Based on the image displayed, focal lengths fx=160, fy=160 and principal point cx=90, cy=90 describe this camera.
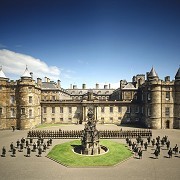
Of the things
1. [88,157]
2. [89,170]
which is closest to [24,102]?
[88,157]

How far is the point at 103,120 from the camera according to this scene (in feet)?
157

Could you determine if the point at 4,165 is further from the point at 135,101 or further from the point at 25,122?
the point at 135,101

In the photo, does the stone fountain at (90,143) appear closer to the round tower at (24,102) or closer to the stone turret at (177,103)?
the round tower at (24,102)

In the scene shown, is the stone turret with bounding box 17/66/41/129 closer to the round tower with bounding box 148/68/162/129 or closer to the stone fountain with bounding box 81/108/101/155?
the stone fountain with bounding box 81/108/101/155

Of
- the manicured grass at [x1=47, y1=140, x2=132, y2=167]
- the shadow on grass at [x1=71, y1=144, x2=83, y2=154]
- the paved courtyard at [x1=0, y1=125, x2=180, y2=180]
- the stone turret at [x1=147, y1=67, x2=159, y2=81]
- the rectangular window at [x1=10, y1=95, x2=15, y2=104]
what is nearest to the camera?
the paved courtyard at [x1=0, y1=125, x2=180, y2=180]

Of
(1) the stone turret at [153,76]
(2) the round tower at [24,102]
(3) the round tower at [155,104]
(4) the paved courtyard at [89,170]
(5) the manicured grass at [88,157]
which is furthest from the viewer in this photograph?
(1) the stone turret at [153,76]

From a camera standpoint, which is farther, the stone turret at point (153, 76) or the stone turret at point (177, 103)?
the stone turret at point (153, 76)

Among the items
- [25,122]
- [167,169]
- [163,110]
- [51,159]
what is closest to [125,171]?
[167,169]

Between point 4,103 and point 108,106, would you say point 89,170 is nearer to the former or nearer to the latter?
point 108,106

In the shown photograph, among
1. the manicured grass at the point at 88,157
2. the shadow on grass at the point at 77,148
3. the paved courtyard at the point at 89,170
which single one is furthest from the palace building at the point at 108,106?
the paved courtyard at the point at 89,170

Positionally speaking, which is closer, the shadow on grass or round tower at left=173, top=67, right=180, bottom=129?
the shadow on grass

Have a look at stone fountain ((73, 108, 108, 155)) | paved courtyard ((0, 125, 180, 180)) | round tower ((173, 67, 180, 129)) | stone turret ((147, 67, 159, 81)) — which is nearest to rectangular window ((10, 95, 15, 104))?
paved courtyard ((0, 125, 180, 180))

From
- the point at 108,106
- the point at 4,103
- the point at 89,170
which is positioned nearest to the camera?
the point at 89,170

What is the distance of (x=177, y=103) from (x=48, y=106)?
3504 cm
